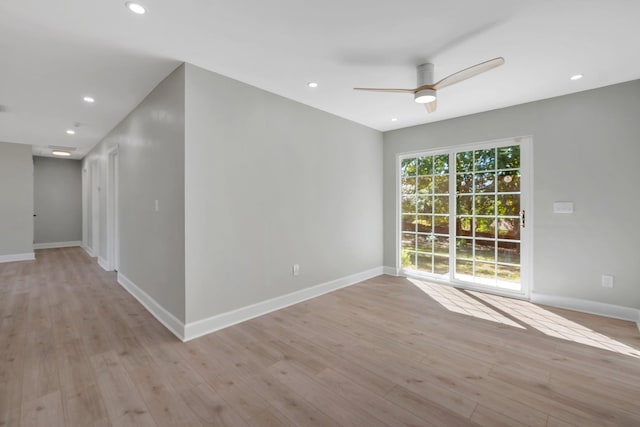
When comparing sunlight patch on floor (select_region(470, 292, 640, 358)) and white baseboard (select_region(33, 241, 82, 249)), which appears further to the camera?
white baseboard (select_region(33, 241, 82, 249))

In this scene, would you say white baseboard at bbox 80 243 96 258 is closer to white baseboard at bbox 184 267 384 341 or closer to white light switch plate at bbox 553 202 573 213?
white baseboard at bbox 184 267 384 341

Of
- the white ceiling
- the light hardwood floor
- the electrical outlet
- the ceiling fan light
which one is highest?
the white ceiling

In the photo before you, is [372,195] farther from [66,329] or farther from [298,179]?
[66,329]

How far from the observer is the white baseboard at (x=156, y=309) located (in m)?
2.73

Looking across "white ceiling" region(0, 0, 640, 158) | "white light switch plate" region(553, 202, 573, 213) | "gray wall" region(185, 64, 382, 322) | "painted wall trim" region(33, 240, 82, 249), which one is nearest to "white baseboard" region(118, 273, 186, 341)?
"gray wall" region(185, 64, 382, 322)

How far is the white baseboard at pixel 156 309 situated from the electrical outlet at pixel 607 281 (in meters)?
4.54

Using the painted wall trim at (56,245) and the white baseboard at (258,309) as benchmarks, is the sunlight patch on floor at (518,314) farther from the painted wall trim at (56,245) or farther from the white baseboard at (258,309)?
the painted wall trim at (56,245)

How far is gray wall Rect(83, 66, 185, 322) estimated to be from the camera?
2756 mm

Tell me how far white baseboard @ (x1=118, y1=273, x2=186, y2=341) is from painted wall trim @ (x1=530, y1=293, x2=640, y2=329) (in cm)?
421

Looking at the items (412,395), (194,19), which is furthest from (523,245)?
(194,19)

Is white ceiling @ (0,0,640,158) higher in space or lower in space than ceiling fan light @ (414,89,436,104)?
higher

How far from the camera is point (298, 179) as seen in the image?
145 inches

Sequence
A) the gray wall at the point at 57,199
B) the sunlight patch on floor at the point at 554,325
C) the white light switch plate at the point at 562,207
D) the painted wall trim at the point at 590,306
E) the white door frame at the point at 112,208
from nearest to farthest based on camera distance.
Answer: the sunlight patch on floor at the point at 554,325 → the painted wall trim at the point at 590,306 → the white light switch plate at the point at 562,207 → the white door frame at the point at 112,208 → the gray wall at the point at 57,199

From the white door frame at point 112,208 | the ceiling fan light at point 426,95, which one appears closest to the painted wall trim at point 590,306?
the ceiling fan light at point 426,95
